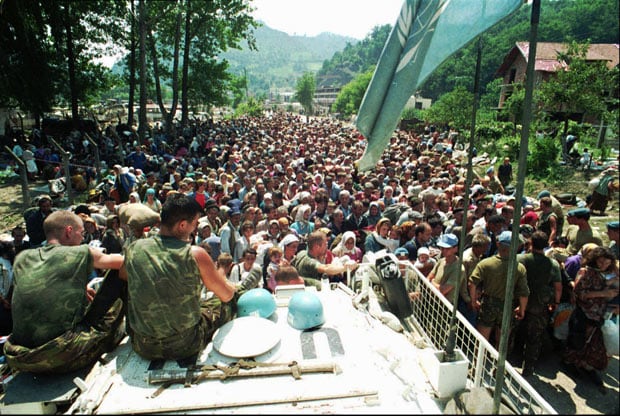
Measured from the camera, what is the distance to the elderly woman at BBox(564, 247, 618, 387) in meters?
Result: 4.02

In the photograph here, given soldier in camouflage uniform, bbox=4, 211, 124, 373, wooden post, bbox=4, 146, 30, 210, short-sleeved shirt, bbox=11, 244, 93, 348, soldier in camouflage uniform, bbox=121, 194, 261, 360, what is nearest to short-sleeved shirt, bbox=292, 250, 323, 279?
soldier in camouflage uniform, bbox=121, 194, 261, 360

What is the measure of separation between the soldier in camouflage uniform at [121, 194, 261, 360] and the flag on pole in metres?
1.64

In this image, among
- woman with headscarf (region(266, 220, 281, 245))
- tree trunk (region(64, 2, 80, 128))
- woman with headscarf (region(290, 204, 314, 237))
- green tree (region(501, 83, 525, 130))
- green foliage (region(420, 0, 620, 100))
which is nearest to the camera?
woman with headscarf (region(266, 220, 281, 245))

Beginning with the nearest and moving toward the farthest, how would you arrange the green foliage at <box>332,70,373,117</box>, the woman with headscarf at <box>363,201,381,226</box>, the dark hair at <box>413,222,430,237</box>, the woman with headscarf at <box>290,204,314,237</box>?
the dark hair at <box>413,222,430,237</box>, the woman with headscarf at <box>290,204,314,237</box>, the woman with headscarf at <box>363,201,381,226</box>, the green foliage at <box>332,70,373,117</box>

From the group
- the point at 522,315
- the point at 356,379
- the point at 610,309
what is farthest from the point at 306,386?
the point at 522,315

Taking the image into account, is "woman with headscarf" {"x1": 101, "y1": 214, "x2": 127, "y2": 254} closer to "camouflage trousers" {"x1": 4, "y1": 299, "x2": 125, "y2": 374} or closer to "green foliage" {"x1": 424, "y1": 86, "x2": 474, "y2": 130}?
"camouflage trousers" {"x1": 4, "y1": 299, "x2": 125, "y2": 374}

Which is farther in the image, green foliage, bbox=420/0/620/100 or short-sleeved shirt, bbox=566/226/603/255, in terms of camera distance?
green foliage, bbox=420/0/620/100

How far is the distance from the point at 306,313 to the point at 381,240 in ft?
12.1

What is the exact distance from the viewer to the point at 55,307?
2975 mm

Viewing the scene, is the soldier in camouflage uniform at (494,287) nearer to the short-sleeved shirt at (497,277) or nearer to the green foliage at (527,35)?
Result: the short-sleeved shirt at (497,277)

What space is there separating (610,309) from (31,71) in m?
29.4

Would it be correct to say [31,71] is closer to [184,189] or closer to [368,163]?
[184,189]

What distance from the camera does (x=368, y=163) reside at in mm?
3406

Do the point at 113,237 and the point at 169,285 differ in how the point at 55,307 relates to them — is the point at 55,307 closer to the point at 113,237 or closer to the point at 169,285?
the point at 169,285
